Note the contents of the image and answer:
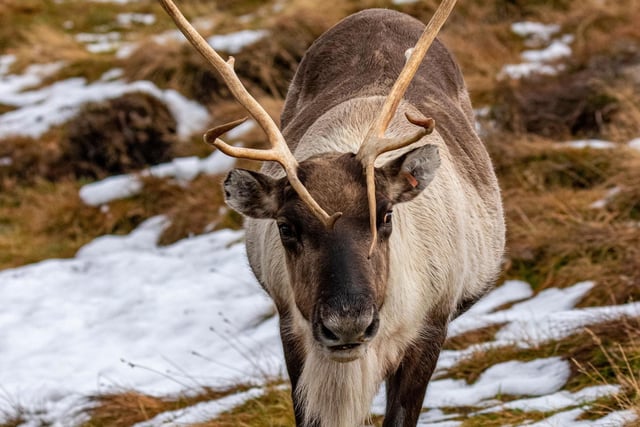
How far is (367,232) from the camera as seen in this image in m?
3.37

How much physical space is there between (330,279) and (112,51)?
1092 cm

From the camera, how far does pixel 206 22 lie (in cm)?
1288

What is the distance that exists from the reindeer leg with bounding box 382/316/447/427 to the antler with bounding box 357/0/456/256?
69 centimetres

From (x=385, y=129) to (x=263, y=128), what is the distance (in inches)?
16.9

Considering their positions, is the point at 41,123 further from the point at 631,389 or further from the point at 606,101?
the point at 631,389

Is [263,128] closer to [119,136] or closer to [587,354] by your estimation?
[587,354]

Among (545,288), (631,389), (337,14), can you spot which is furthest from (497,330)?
(337,14)

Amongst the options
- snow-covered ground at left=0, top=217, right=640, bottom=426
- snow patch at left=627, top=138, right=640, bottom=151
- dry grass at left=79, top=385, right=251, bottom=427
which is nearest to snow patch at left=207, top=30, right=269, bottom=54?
snow-covered ground at left=0, top=217, right=640, bottom=426

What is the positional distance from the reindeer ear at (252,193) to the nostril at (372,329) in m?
0.65

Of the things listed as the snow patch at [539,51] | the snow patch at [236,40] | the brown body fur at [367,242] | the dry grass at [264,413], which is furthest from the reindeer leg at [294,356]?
the snow patch at [236,40]

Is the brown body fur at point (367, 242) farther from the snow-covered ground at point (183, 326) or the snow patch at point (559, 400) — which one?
the snow-covered ground at point (183, 326)

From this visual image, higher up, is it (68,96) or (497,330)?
(497,330)

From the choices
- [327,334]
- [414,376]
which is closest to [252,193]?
[327,334]

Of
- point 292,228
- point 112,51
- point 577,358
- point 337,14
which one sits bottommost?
point 112,51
